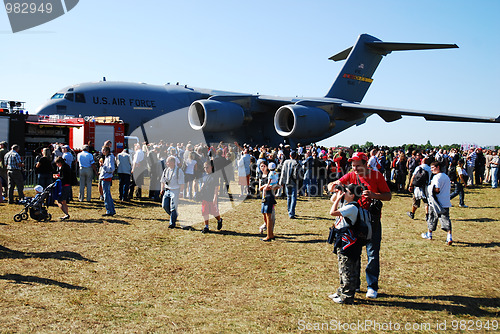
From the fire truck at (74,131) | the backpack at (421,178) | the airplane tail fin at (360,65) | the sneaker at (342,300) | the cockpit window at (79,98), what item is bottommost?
the sneaker at (342,300)

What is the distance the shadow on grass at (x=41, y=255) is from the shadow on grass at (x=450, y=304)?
4.43m

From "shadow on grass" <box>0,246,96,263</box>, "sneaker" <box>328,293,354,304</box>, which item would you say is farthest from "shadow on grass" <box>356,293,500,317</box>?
"shadow on grass" <box>0,246,96,263</box>

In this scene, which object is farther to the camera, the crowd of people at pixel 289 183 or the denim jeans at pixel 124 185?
the denim jeans at pixel 124 185

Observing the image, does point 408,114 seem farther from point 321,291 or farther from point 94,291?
point 94,291

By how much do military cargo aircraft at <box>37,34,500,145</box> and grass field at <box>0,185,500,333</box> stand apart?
1031 centimetres

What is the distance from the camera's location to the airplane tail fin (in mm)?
24156

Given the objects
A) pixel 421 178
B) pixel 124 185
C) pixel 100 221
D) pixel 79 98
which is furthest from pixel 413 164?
pixel 79 98

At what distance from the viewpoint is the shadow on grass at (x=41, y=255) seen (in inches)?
251

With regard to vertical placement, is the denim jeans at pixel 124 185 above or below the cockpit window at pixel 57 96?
below

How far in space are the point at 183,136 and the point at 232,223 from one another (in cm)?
1308

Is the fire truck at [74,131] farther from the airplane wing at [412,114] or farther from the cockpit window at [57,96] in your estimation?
the airplane wing at [412,114]

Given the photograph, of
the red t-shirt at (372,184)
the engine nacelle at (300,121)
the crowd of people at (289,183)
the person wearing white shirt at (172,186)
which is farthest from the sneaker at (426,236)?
the engine nacelle at (300,121)

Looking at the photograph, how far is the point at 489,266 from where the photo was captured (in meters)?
6.30

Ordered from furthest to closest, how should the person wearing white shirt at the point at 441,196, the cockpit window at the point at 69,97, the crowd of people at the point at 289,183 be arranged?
1. the cockpit window at the point at 69,97
2. the person wearing white shirt at the point at 441,196
3. the crowd of people at the point at 289,183
